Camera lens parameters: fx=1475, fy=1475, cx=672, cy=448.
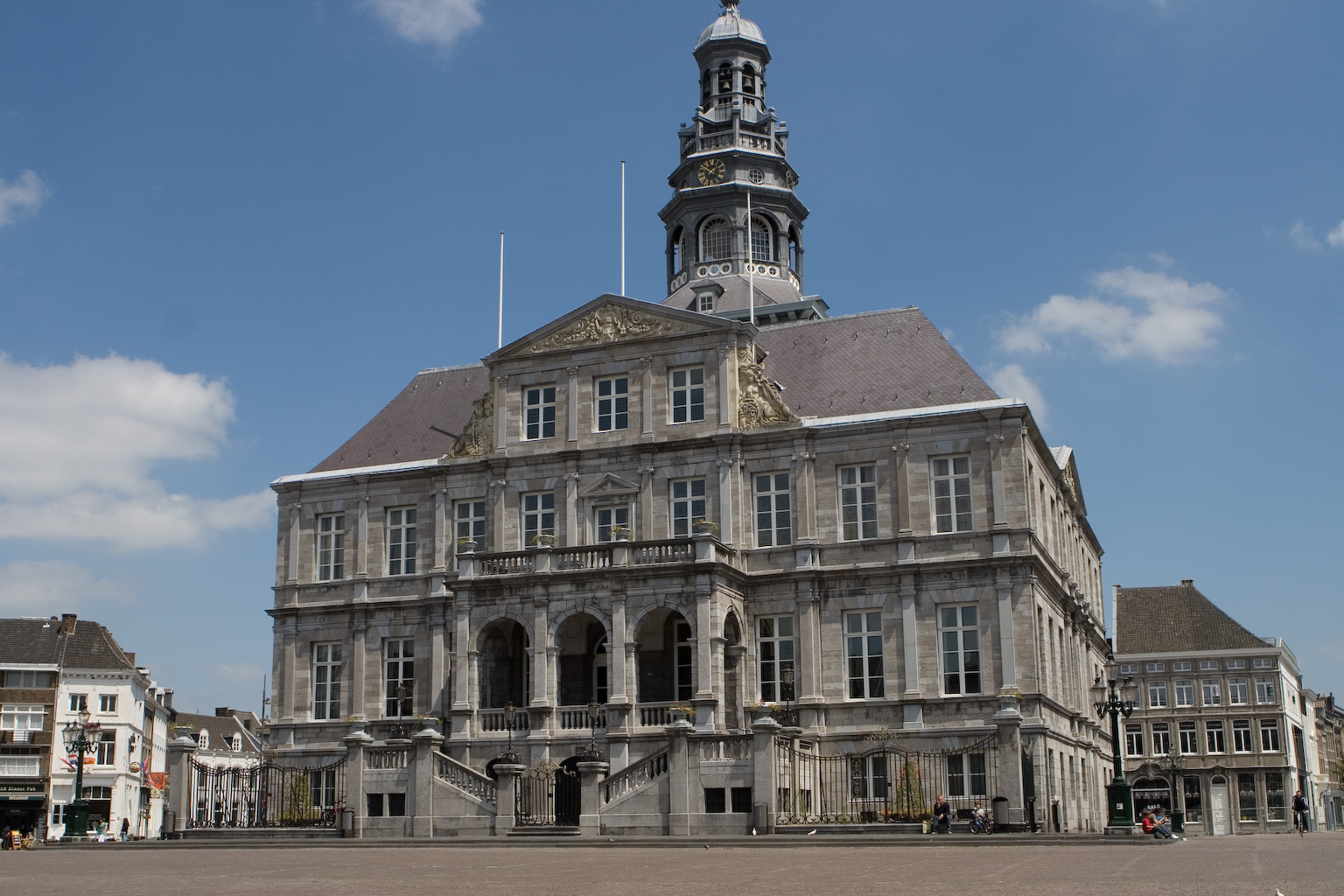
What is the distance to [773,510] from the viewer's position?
1741 inches

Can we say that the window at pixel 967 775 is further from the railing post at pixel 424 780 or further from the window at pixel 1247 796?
the window at pixel 1247 796

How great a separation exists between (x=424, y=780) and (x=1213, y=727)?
56.7 meters

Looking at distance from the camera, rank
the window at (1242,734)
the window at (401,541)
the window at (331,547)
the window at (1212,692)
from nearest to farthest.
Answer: the window at (401,541) < the window at (331,547) < the window at (1242,734) < the window at (1212,692)

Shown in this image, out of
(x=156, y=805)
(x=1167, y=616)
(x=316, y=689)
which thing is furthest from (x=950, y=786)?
(x=156, y=805)

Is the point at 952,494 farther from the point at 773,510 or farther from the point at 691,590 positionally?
the point at 691,590

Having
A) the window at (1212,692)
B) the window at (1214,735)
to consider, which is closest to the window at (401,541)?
the window at (1212,692)

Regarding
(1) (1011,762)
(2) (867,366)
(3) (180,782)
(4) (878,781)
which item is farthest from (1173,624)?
(3) (180,782)

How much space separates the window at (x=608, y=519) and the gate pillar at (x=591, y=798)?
1098 centimetres

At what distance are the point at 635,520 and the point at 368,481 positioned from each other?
978 cm

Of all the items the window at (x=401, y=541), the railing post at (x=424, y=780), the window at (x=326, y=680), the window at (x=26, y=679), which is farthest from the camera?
the window at (x=26, y=679)

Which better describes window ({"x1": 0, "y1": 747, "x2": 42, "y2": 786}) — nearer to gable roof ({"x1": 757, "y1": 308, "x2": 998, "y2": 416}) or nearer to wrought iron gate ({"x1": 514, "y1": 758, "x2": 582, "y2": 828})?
wrought iron gate ({"x1": 514, "y1": 758, "x2": 582, "y2": 828})

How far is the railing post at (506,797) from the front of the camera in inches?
1412

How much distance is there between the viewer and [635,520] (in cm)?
4506

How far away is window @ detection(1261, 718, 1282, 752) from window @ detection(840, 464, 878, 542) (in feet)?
153
